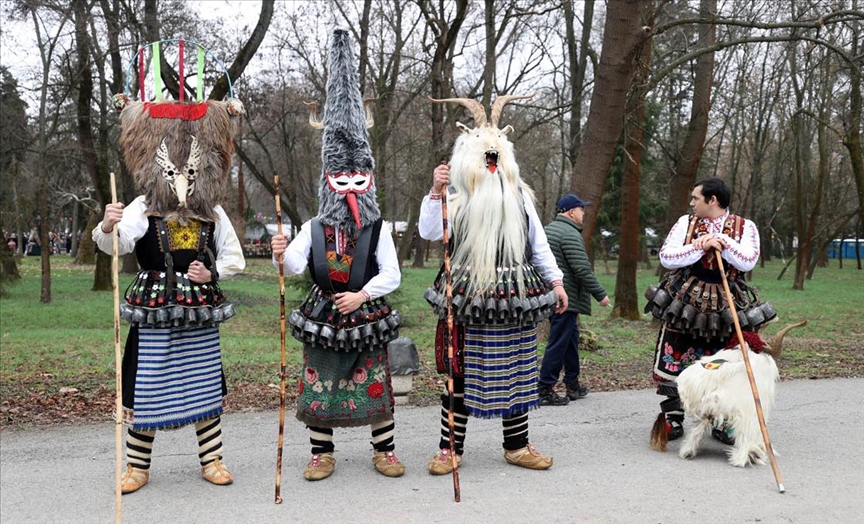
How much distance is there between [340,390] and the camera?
189 inches

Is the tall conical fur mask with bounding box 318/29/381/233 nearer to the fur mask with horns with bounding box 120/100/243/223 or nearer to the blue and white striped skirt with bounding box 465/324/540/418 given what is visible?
the fur mask with horns with bounding box 120/100/243/223

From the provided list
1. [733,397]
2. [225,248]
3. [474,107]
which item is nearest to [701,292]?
[733,397]

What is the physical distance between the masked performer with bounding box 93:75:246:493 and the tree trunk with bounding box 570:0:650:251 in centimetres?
595

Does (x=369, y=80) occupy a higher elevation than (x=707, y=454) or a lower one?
higher

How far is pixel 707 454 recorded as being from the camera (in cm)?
542

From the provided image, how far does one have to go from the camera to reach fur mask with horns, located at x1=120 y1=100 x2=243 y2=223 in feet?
15.5

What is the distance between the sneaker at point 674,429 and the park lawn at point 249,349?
2009mm

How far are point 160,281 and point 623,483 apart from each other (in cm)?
318

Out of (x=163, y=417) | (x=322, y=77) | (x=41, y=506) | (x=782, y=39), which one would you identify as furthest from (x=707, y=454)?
(x=322, y=77)

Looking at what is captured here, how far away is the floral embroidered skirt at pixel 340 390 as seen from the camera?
4.77 m

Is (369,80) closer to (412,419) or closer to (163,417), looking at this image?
(412,419)

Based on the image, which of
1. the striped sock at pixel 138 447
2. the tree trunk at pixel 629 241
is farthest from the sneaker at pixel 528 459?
the tree trunk at pixel 629 241

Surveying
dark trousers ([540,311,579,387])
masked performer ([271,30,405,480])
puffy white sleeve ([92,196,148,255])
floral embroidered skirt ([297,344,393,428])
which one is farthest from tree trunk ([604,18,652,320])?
puffy white sleeve ([92,196,148,255])

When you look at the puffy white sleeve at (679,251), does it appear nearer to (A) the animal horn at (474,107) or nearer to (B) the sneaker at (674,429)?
(B) the sneaker at (674,429)
